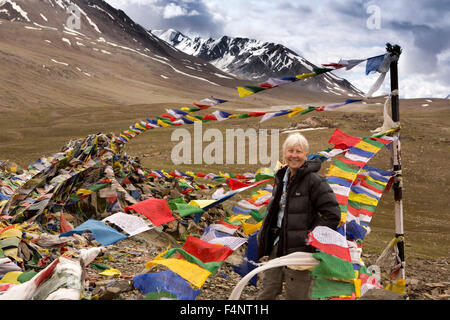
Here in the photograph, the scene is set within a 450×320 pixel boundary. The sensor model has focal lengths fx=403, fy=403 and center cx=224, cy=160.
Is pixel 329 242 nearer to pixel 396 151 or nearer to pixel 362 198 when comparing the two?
pixel 362 198

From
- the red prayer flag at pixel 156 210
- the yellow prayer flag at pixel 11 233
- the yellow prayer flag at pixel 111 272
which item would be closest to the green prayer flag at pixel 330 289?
the red prayer flag at pixel 156 210

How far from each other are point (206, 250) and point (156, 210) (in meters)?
0.56

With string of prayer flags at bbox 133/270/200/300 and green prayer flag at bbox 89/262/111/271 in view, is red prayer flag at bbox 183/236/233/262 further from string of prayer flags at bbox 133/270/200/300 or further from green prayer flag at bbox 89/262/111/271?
green prayer flag at bbox 89/262/111/271

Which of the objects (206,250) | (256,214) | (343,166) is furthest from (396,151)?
(206,250)

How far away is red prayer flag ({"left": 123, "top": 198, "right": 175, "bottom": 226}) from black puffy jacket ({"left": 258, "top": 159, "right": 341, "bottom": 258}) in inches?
39.0

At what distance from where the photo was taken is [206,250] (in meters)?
3.50

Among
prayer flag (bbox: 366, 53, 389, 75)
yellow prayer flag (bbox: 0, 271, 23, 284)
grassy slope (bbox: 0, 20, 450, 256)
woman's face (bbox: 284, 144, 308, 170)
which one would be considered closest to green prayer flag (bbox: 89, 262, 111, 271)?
yellow prayer flag (bbox: 0, 271, 23, 284)

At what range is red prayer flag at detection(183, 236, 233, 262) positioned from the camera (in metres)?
3.46

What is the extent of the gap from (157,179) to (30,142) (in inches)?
891

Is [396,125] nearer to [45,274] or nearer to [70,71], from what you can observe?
[45,274]
